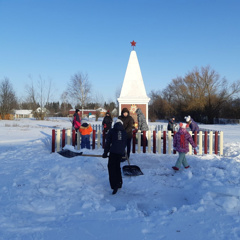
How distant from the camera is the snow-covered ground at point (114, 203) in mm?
3010

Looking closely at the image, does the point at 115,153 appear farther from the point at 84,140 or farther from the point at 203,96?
the point at 203,96

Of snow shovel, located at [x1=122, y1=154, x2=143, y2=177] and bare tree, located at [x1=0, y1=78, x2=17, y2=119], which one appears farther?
bare tree, located at [x1=0, y1=78, x2=17, y2=119]

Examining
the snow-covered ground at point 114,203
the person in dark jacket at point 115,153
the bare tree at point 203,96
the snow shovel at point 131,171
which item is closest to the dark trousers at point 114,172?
the person in dark jacket at point 115,153

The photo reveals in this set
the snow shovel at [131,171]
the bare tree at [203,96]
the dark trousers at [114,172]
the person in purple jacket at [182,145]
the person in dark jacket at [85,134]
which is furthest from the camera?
the bare tree at [203,96]

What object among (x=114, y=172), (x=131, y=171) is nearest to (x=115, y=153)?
(x=114, y=172)

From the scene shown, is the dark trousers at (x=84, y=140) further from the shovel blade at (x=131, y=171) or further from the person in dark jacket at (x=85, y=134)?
the shovel blade at (x=131, y=171)

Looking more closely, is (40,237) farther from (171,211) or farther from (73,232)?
(171,211)

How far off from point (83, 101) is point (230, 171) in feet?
134

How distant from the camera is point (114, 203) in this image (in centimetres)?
414

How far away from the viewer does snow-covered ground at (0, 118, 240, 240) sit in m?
3.01

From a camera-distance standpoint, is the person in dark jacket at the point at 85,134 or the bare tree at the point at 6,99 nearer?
the person in dark jacket at the point at 85,134

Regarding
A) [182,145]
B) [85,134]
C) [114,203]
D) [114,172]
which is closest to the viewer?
[114,203]

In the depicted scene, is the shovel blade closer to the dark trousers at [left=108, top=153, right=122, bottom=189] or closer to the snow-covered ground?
the snow-covered ground

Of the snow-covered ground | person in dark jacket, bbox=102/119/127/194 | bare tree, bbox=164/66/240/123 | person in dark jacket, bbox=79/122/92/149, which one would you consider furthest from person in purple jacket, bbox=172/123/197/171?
bare tree, bbox=164/66/240/123
